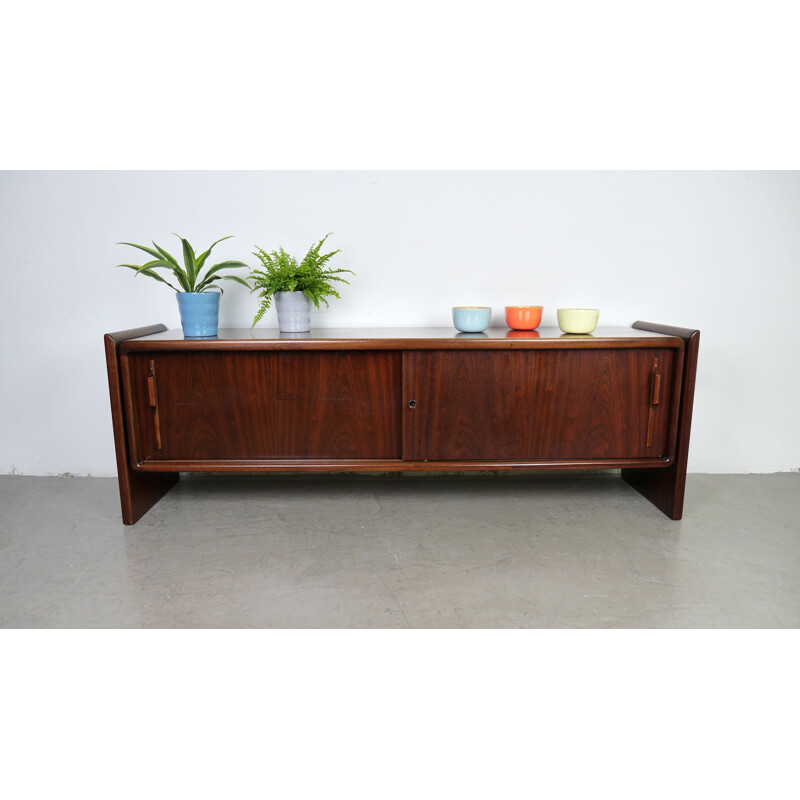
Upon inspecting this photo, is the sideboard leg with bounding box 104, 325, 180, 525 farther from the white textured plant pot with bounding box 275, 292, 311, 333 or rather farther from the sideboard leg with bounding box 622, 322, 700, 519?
the sideboard leg with bounding box 622, 322, 700, 519

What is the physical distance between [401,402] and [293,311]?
0.52 meters

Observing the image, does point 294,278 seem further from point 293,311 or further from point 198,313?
point 198,313

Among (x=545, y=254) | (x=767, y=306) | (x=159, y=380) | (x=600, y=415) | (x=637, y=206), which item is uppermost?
(x=637, y=206)

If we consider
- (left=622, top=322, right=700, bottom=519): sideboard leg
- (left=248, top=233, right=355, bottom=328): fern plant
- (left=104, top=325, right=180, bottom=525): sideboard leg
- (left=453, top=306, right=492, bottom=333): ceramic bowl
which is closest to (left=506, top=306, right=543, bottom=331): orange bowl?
(left=453, top=306, right=492, bottom=333): ceramic bowl

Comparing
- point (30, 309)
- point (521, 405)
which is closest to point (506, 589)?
point (521, 405)

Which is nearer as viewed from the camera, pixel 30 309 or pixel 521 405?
pixel 521 405

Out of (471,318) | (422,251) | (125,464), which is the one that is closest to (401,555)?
(471,318)

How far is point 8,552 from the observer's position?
1.78 metres

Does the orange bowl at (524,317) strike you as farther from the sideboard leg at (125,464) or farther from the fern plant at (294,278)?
the sideboard leg at (125,464)

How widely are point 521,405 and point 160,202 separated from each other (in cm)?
162

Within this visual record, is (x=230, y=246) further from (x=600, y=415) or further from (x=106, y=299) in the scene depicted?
(x=600, y=415)

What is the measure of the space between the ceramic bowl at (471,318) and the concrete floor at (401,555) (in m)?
0.65

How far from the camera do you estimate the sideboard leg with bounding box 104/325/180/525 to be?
1.85 m

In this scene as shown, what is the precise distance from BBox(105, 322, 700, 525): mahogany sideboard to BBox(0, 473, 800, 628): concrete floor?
20 centimetres
